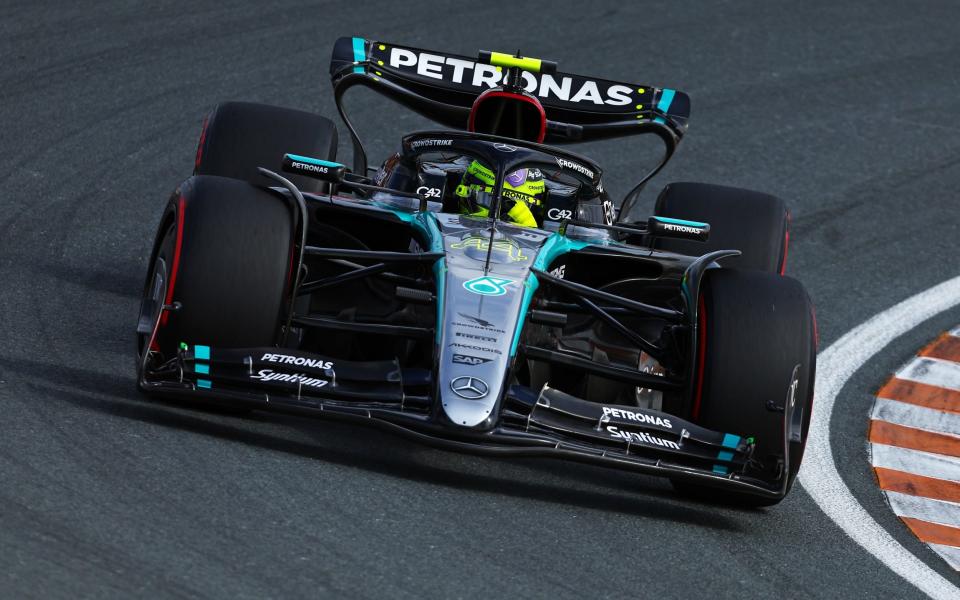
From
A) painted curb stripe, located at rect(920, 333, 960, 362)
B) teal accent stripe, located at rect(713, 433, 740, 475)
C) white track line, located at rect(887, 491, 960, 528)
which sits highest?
painted curb stripe, located at rect(920, 333, 960, 362)

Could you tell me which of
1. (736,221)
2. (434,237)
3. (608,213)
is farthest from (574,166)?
(434,237)

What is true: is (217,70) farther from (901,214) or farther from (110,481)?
(110,481)

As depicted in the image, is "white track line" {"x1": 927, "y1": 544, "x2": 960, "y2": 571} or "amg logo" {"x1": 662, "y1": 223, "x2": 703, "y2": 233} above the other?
"amg logo" {"x1": 662, "y1": 223, "x2": 703, "y2": 233}

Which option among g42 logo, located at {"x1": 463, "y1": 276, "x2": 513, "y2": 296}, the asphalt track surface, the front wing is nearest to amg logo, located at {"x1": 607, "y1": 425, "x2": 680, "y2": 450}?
the front wing

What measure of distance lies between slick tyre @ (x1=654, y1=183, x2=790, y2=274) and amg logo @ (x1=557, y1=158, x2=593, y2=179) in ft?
1.98

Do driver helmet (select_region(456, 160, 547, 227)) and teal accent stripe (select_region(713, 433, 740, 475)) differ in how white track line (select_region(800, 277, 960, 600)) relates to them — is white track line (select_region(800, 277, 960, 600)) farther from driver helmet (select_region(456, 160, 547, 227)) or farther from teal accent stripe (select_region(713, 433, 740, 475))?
driver helmet (select_region(456, 160, 547, 227))

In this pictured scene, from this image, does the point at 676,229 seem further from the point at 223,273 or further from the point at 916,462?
the point at 223,273

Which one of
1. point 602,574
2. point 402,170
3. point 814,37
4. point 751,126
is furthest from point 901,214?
point 602,574

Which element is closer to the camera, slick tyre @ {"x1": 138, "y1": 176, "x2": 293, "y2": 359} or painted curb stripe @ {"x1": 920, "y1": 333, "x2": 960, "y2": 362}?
slick tyre @ {"x1": 138, "y1": 176, "x2": 293, "y2": 359}

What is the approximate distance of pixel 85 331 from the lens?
780 centimetres

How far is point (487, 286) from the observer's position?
21.9 feet

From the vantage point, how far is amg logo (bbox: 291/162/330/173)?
23.7ft

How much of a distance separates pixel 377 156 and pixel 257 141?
3.53 m

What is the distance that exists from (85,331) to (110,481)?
234 centimetres
